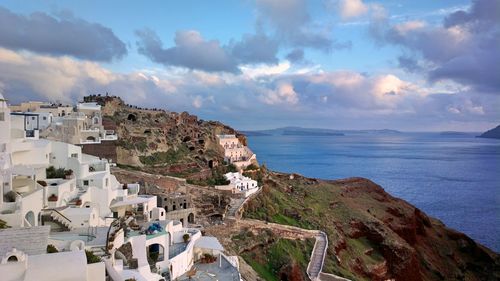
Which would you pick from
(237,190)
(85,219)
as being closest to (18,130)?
(85,219)

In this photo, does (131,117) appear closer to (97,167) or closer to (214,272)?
(97,167)

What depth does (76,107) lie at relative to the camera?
5022 cm

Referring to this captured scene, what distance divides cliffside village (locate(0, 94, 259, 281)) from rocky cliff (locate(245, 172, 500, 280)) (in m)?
14.2

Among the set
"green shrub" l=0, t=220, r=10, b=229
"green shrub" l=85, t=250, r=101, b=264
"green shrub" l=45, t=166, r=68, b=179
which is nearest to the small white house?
"green shrub" l=45, t=166, r=68, b=179

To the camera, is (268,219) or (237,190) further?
(237,190)

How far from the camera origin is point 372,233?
171ft

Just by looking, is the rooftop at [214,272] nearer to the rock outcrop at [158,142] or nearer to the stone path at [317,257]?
the stone path at [317,257]

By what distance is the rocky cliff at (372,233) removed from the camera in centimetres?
4556

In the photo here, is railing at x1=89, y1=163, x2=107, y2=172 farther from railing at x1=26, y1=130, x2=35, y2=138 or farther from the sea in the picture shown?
the sea

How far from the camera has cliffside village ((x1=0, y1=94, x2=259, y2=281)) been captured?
50.7 feet

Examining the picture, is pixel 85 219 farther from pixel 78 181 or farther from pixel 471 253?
pixel 471 253

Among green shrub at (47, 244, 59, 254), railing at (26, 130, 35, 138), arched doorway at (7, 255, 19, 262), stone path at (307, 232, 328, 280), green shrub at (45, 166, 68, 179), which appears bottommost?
stone path at (307, 232, 328, 280)

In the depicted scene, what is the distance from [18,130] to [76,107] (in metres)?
23.3

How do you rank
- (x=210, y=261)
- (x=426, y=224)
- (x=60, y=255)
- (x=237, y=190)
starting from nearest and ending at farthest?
1. (x=60, y=255)
2. (x=210, y=261)
3. (x=237, y=190)
4. (x=426, y=224)
